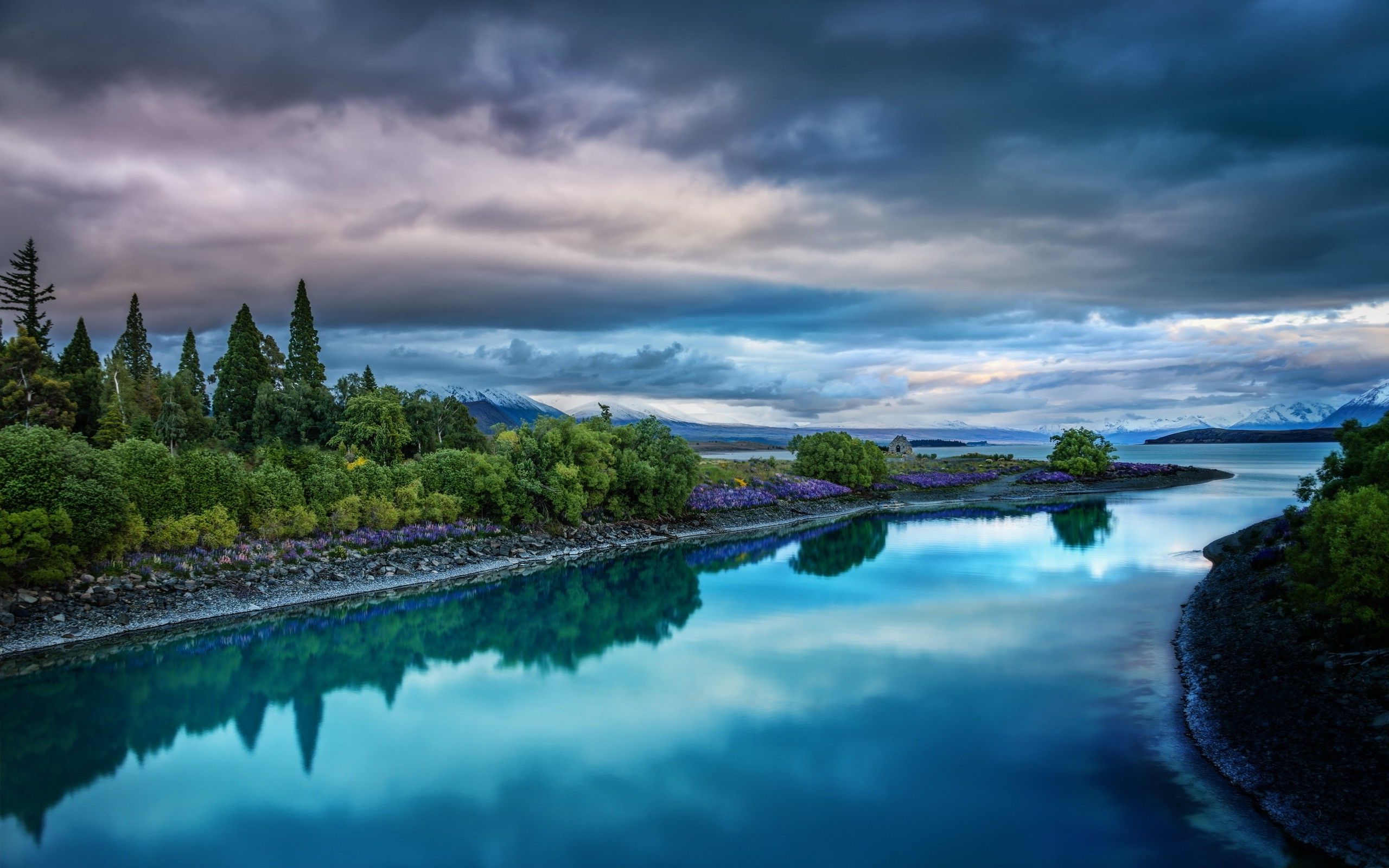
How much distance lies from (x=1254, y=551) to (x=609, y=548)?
102ft

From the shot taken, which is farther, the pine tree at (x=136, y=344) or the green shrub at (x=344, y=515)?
the pine tree at (x=136, y=344)

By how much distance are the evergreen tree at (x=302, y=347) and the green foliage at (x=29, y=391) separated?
1733 cm

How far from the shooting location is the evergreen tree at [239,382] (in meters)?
58.8

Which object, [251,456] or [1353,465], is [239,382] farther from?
[1353,465]

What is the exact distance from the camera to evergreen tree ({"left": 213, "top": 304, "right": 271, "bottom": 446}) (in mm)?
58750

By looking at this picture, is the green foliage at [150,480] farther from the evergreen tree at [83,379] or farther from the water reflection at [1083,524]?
the water reflection at [1083,524]

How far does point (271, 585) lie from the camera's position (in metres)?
29.2

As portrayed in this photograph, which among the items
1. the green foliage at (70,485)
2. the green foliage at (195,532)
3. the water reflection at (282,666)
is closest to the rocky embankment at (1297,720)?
the water reflection at (282,666)

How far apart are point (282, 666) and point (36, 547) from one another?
783 centimetres

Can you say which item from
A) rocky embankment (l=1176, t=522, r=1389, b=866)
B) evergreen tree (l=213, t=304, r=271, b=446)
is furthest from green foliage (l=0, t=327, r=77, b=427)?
rocky embankment (l=1176, t=522, r=1389, b=866)

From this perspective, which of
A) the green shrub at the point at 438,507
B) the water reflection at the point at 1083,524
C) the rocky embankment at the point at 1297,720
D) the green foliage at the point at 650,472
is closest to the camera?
the rocky embankment at the point at 1297,720

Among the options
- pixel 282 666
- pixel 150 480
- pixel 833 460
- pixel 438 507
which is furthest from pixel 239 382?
pixel 833 460

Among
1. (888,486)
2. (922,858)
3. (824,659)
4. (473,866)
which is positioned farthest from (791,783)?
(888,486)

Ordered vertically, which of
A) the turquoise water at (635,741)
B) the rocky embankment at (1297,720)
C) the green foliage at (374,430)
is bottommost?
the turquoise water at (635,741)
